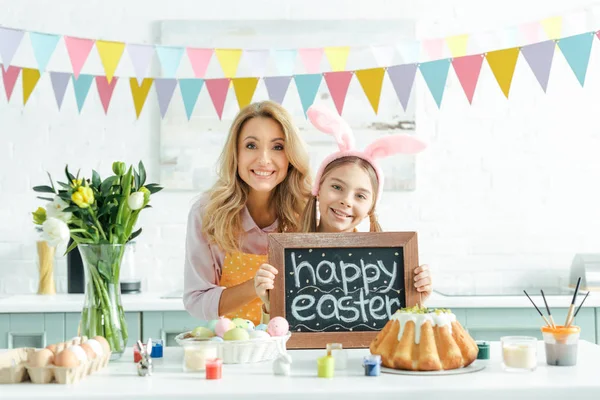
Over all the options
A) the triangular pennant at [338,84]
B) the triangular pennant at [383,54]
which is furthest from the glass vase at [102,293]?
the triangular pennant at [383,54]

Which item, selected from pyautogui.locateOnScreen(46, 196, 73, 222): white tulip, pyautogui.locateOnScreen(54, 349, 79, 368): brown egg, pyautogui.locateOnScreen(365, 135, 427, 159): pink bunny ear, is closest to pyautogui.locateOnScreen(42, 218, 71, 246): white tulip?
pyautogui.locateOnScreen(46, 196, 73, 222): white tulip

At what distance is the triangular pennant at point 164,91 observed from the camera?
324 centimetres

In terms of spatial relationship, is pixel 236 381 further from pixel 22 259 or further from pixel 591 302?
pixel 22 259

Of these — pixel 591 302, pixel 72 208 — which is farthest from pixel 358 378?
pixel 591 302

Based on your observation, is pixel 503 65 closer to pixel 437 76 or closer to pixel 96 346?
pixel 437 76

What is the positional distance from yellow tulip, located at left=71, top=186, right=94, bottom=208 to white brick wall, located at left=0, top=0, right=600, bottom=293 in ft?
6.06

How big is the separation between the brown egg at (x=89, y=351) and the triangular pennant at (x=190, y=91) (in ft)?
6.21

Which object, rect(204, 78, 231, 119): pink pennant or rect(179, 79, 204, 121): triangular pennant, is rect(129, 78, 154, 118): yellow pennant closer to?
rect(179, 79, 204, 121): triangular pennant

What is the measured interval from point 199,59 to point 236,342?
193 cm

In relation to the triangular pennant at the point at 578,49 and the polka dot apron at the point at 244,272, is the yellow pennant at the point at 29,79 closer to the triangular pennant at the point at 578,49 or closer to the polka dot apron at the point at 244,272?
the polka dot apron at the point at 244,272

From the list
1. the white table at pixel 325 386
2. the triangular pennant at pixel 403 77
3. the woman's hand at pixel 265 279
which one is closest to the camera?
the white table at pixel 325 386

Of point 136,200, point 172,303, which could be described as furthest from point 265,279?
point 172,303

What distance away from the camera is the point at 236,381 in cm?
138

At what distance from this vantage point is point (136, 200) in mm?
1594
